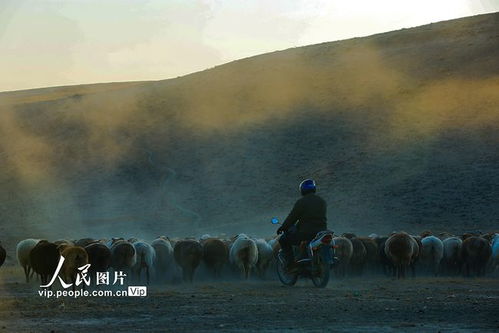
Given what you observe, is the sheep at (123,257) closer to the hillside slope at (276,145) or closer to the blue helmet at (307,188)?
the blue helmet at (307,188)

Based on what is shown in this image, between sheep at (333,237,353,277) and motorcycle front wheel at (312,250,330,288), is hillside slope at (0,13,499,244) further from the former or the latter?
motorcycle front wheel at (312,250,330,288)

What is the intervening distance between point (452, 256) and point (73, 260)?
485 inches

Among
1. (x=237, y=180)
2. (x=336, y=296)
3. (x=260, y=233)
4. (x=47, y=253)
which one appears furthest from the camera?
(x=237, y=180)

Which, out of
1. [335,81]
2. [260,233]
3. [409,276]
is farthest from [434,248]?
[335,81]

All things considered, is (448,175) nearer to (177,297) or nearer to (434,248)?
(434,248)

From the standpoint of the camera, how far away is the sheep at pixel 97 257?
19.8 meters

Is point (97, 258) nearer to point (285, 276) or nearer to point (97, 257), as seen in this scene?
point (97, 257)

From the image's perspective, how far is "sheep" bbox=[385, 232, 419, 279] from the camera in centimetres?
2377

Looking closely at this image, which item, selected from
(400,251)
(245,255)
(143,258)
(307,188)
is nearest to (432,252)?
(400,251)

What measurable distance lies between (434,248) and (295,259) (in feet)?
26.6

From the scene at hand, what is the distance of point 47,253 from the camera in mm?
18062

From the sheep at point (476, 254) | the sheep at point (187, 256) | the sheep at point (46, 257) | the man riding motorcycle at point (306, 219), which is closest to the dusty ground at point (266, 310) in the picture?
the sheep at point (46, 257)

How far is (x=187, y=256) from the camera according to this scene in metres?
22.7

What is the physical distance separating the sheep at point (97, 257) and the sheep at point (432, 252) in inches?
379
